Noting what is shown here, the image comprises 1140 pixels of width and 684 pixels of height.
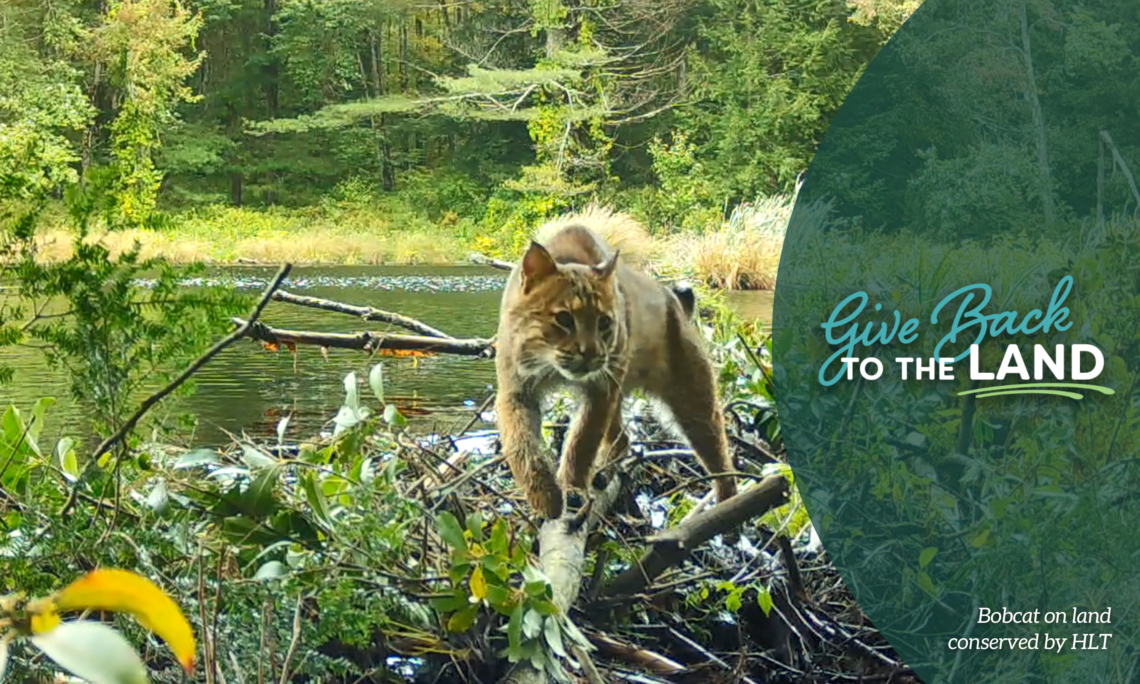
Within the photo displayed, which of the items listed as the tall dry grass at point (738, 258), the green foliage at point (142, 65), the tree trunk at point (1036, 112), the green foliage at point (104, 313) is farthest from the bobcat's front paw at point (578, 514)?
the green foliage at point (142, 65)

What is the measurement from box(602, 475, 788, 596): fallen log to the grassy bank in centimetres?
416

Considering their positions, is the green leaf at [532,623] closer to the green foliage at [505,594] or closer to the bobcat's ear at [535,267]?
the green foliage at [505,594]

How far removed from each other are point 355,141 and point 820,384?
36.4 feet

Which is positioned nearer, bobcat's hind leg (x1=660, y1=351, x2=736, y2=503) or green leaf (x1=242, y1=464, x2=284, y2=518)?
green leaf (x1=242, y1=464, x2=284, y2=518)

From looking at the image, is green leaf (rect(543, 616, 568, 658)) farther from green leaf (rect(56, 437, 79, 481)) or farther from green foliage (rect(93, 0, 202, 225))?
green foliage (rect(93, 0, 202, 225))

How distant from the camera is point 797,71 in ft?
37.4

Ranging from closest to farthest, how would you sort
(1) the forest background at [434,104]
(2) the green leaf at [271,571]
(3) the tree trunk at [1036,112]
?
1. (2) the green leaf at [271,571]
2. (3) the tree trunk at [1036,112]
3. (1) the forest background at [434,104]

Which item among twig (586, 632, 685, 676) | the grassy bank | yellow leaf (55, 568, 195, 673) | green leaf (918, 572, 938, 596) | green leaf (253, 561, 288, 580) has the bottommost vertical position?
the grassy bank

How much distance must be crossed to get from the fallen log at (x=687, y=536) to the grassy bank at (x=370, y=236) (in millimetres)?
4156

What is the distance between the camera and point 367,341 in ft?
4.32

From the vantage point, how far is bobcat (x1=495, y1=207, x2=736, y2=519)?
1.17 meters

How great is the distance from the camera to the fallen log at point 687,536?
1145 mm

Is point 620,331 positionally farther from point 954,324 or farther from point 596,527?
point 954,324

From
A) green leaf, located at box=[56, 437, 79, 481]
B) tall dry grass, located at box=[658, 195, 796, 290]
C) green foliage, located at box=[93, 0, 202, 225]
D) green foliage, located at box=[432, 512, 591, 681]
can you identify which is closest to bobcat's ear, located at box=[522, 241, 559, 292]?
green foliage, located at box=[432, 512, 591, 681]
